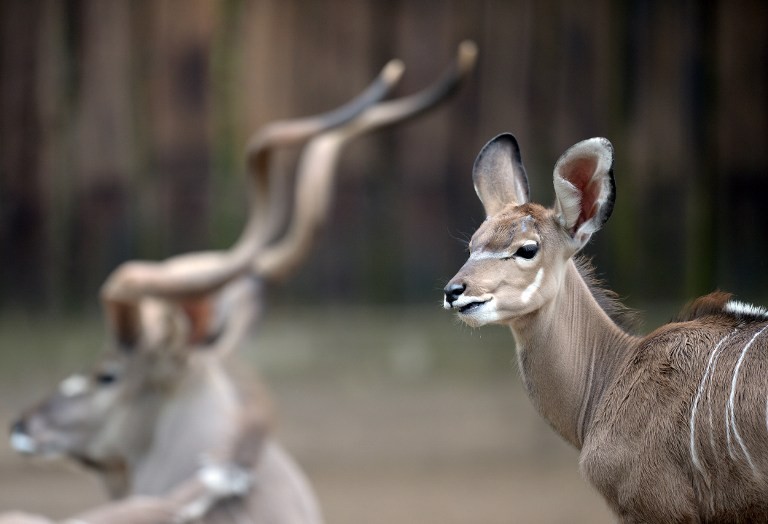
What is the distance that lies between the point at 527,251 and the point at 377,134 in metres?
4.93

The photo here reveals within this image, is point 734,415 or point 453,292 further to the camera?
point 453,292

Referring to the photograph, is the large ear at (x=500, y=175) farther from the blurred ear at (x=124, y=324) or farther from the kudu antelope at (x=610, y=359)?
the blurred ear at (x=124, y=324)

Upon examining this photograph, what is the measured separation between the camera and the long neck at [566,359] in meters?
2.05

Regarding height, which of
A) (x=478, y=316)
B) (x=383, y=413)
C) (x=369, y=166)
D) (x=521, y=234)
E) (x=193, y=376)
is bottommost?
(x=383, y=413)

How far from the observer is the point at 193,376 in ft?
14.0

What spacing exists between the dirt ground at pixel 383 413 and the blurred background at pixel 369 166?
15 mm

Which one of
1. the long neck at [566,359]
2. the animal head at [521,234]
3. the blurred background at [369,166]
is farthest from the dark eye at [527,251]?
the blurred background at [369,166]

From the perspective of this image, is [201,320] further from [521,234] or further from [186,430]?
[521,234]

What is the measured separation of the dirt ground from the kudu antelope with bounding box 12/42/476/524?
6.17ft

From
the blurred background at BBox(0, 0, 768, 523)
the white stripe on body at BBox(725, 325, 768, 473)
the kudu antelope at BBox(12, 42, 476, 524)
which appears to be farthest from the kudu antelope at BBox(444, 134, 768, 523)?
the blurred background at BBox(0, 0, 768, 523)

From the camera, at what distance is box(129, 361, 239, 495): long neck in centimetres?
413

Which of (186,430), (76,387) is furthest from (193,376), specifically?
(76,387)

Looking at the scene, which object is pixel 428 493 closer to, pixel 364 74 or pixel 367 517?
pixel 367 517

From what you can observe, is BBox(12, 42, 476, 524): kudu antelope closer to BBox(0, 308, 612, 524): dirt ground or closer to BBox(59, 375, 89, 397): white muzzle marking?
BBox(59, 375, 89, 397): white muzzle marking
